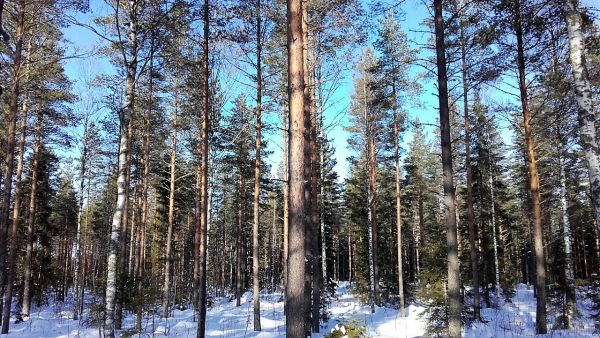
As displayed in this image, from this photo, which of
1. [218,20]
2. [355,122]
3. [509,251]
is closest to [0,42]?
[218,20]

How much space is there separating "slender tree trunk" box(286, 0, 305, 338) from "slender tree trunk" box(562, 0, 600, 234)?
4925 mm

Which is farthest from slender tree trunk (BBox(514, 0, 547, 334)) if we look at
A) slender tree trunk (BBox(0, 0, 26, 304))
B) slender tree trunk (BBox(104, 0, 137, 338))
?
slender tree trunk (BBox(0, 0, 26, 304))

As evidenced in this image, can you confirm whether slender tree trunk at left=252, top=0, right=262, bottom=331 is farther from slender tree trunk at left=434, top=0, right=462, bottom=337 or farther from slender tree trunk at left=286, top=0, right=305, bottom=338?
slender tree trunk at left=286, top=0, right=305, bottom=338

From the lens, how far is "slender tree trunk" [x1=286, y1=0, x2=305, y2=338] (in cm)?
554

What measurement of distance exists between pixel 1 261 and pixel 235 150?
1420 centimetres

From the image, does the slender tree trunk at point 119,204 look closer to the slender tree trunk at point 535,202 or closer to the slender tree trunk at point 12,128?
the slender tree trunk at point 12,128

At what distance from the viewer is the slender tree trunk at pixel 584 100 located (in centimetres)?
627

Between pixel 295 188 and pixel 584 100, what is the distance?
539 cm

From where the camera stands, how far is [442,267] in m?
12.1

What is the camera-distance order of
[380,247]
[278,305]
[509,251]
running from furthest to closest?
[509,251]
[380,247]
[278,305]

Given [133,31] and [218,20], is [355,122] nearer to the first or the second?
[218,20]

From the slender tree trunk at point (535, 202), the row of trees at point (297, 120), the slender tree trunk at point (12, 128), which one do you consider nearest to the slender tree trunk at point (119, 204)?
the row of trees at point (297, 120)

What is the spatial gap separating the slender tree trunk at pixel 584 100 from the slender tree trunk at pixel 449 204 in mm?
2503

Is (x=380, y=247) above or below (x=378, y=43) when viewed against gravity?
below
